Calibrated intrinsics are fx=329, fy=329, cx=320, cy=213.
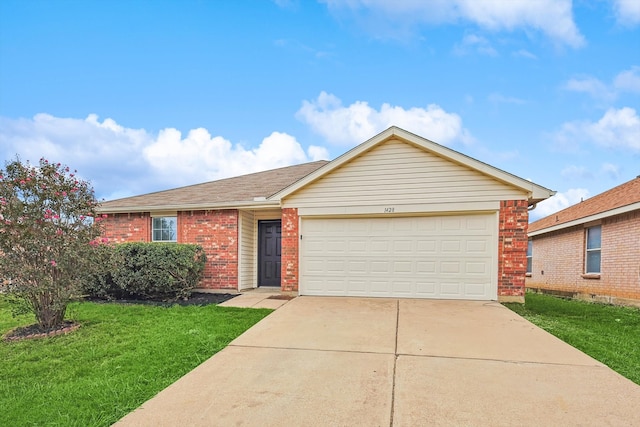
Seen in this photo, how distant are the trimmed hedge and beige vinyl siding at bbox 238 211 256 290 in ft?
4.72

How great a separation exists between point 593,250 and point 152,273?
1380 centimetres

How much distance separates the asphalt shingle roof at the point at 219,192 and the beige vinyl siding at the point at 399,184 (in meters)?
1.83

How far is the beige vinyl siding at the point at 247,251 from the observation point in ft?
32.8

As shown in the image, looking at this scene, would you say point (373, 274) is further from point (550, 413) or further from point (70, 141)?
point (70, 141)

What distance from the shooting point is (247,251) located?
10312mm

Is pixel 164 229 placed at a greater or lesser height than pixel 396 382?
greater

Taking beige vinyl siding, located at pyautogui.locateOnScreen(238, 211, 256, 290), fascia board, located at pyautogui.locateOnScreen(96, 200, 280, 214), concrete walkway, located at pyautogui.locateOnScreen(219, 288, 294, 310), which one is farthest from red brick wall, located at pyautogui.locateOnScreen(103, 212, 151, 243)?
concrete walkway, located at pyautogui.locateOnScreen(219, 288, 294, 310)

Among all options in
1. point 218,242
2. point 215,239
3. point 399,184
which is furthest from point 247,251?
point 399,184

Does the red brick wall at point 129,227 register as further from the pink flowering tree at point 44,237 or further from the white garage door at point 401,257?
the white garage door at point 401,257

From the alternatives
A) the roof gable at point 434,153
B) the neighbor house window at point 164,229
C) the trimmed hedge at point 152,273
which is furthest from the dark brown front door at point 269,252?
the neighbor house window at point 164,229

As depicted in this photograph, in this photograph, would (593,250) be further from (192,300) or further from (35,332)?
(35,332)

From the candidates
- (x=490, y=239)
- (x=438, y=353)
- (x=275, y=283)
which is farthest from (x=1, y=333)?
(x=490, y=239)

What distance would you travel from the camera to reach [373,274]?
838 cm

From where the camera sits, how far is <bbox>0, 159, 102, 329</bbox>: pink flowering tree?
546cm
